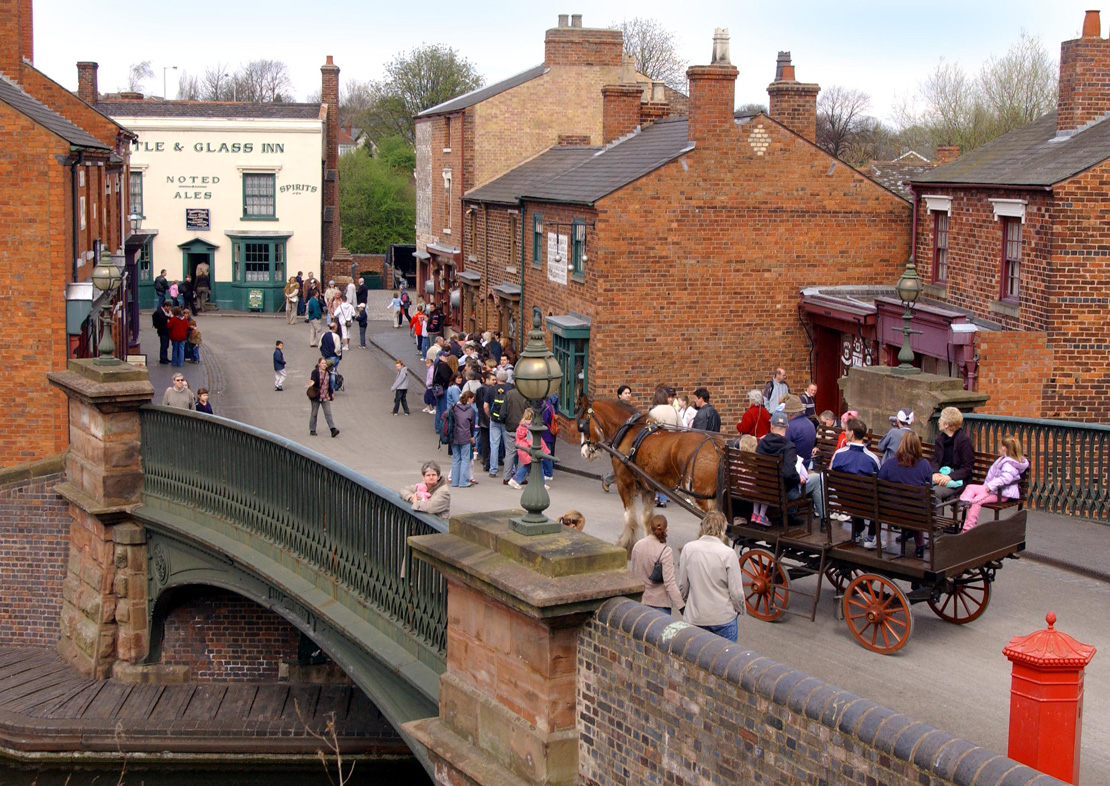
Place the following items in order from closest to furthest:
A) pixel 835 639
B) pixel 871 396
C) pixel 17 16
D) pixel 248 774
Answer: pixel 835 639 → pixel 871 396 → pixel 248 774 → pixel 17 16

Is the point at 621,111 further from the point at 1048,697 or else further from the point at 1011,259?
the point at 1048,697

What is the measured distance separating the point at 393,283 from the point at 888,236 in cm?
3655

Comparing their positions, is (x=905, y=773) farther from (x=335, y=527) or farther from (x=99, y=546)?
(x=99, y=546)

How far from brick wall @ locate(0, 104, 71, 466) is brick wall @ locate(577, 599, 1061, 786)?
16263 millimetres

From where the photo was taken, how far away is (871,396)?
1617cm

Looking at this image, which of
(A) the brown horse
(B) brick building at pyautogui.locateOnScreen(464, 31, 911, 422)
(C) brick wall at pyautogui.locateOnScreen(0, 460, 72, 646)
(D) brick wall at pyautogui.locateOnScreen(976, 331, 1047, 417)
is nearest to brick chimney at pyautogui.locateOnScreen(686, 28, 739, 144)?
(B) brick building at pyautogui.locateOnScreen(464, 31, 911, 422)

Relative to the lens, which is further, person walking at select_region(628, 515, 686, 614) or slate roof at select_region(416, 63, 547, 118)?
slate roof at select_region(416, 63, 547, 118)

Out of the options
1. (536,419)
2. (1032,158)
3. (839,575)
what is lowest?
(839,575)

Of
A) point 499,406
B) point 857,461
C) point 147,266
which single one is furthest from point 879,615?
point 147,266

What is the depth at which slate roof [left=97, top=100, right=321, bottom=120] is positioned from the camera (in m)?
49.4

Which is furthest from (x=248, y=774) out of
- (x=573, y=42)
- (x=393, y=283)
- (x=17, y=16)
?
(x=393, y=283)

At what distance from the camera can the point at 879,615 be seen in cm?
1012

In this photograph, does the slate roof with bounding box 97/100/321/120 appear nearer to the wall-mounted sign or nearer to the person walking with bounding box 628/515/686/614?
the wall-mounted sign

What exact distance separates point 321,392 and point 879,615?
15.7 meters
